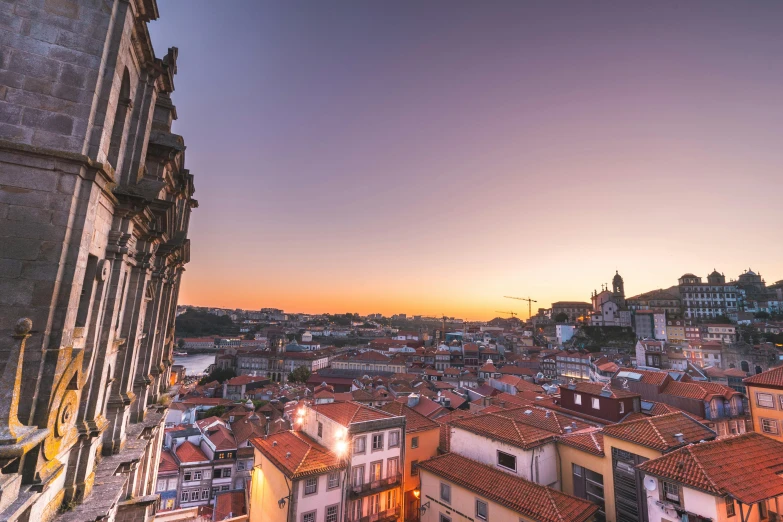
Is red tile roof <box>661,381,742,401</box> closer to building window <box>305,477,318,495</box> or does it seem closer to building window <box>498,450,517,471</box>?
building window <box>498,450,517,471</box>

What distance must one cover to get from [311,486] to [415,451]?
24.8ft

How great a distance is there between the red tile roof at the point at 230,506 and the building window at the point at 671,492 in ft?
92.1

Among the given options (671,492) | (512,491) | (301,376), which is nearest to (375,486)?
(512,491)

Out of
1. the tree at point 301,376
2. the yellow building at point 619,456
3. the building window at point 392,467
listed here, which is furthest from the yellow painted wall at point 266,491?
the tree at point 301,376

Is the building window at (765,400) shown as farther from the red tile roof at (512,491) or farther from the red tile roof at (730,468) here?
the red tile roof at (512,491)

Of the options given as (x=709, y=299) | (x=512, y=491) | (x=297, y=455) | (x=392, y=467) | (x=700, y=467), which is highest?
(x=709, y=299)

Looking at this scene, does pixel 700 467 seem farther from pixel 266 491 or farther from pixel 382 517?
pixel 266 491

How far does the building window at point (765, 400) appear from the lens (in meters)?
21.0

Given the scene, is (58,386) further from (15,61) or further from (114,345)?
(15,61)

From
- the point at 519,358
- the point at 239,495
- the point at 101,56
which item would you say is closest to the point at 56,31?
the point at 101,56

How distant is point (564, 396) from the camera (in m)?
28.8

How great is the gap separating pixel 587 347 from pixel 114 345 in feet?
380

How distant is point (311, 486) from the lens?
1908cm

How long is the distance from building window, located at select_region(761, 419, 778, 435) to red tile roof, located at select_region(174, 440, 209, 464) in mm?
42949
